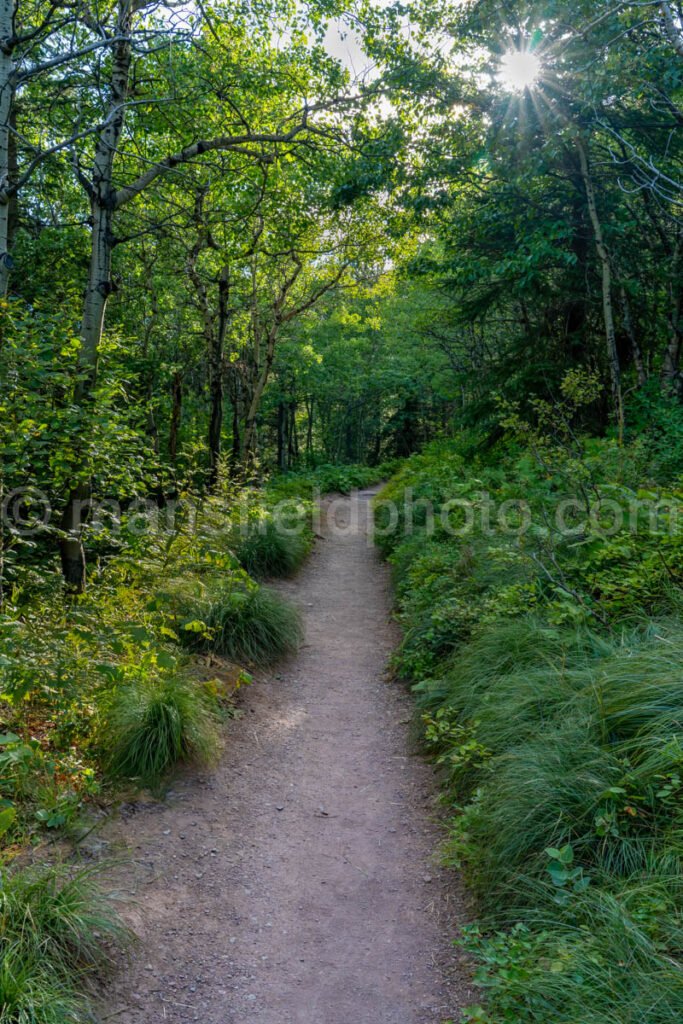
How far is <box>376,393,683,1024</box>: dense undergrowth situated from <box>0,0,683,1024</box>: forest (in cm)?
2

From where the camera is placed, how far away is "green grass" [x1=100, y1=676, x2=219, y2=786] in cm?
433

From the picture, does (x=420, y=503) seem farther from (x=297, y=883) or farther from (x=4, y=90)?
(x=4, y=90)

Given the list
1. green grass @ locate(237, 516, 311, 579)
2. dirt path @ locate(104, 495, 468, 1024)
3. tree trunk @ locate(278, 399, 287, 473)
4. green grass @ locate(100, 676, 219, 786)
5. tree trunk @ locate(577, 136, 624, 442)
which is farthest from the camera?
tree trunk @ locate(278, 399, 287, 473)

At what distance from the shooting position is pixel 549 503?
7137 mm

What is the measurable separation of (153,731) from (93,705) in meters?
0.45

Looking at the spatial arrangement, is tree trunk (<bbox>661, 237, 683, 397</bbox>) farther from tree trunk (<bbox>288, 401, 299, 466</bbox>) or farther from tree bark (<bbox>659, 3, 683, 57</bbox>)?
tree trunk (<bbox>288, 401, 299, 466</bbox>)

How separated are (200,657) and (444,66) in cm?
1034

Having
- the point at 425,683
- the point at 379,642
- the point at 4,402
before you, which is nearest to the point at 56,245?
the point at 4,402

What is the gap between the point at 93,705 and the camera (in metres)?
4.43

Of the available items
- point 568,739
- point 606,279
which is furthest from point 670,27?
point 568,739

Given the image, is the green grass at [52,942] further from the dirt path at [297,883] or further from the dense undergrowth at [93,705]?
the dirt path at [297,883]

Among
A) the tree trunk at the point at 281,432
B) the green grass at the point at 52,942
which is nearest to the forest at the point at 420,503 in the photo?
the green grass at the point at 52,942

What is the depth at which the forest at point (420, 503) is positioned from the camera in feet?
9.45

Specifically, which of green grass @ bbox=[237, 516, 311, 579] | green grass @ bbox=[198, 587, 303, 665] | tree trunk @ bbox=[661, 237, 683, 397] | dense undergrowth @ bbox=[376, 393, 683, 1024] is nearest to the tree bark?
dense undergrowth @ bbox=[376, 393, 683, 1024]
